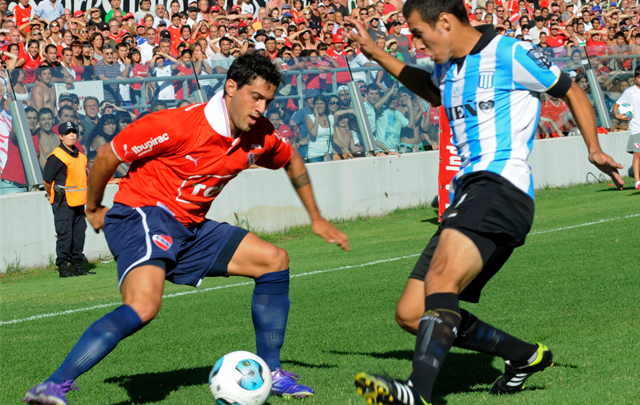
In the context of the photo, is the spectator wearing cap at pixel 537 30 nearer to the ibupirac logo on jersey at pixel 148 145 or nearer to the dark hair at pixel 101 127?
the dark hair at pixel 101 127

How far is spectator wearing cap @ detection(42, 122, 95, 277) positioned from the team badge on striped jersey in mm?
8461

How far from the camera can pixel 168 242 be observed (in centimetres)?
456

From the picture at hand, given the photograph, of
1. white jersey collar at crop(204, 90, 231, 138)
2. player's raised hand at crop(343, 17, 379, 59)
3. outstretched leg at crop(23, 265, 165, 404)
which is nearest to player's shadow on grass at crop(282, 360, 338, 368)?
outstretched leg at crop(23, 265, 165, 404)

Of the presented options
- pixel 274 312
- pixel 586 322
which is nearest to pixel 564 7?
pixel 586 322

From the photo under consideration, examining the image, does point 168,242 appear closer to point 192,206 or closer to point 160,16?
point 192,206

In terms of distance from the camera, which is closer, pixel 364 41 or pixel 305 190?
pixel 364 41

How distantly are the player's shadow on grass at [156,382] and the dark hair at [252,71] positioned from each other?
6.57ft

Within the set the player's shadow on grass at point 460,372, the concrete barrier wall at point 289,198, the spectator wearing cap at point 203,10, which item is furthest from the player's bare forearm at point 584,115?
the spectator wearing cap at point 203,10

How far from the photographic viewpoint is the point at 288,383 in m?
4.69

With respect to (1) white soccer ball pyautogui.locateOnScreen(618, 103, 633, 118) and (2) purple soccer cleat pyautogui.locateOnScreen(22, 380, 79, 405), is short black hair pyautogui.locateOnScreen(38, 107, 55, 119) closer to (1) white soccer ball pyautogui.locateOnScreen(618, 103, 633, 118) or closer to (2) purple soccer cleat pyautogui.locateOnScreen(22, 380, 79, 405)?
(2) purple soccer cleat pyautogui.locateOnScreen(22, 380, 79, 405)

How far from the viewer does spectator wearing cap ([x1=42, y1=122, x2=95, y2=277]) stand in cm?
1117

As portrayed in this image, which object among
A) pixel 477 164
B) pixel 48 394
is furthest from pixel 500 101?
pixel 48 394

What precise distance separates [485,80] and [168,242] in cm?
205

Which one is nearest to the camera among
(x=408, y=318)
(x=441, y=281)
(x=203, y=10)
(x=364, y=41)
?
(x=441, y=281)
